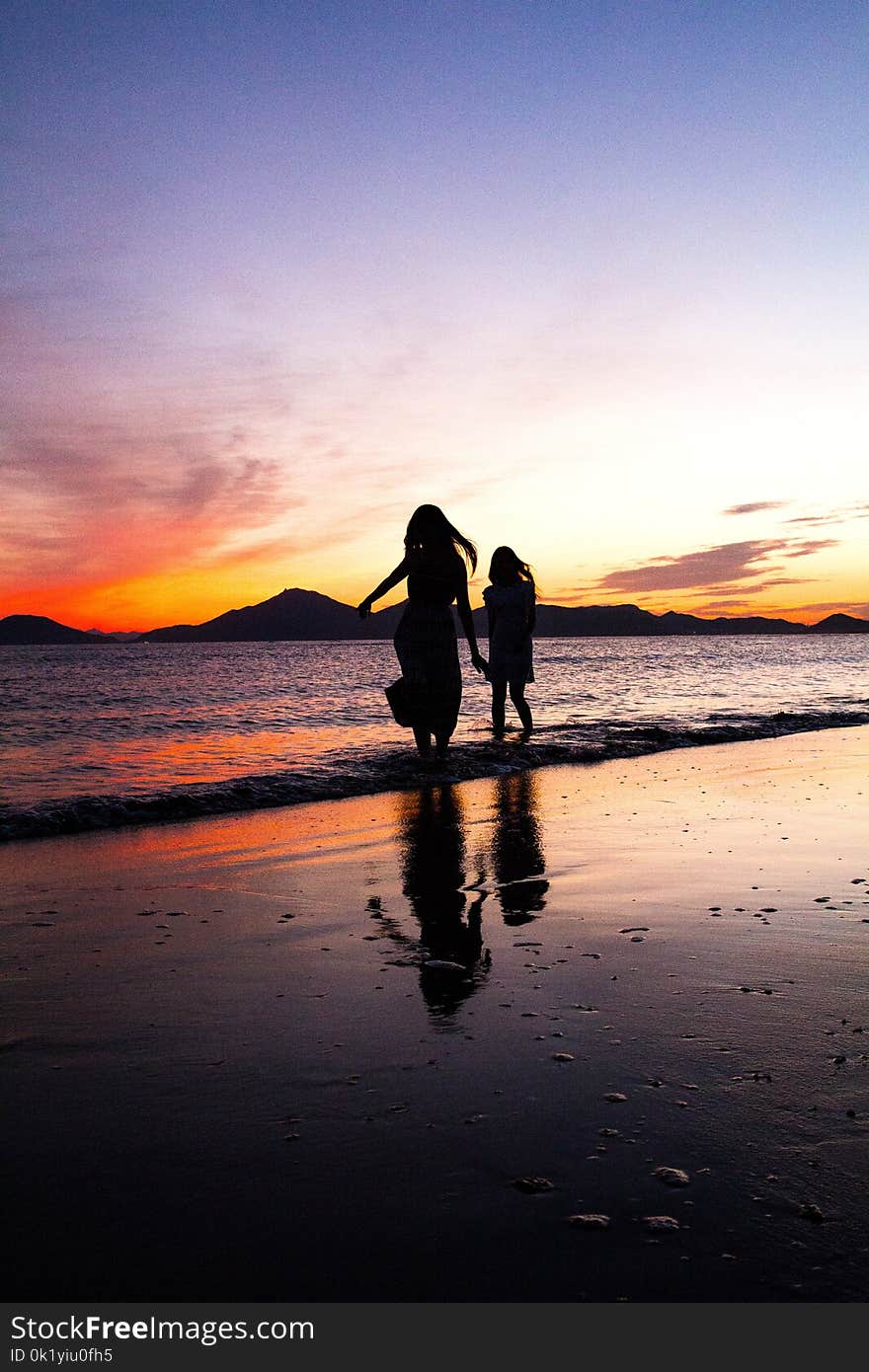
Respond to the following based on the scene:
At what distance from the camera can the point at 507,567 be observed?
520 inches

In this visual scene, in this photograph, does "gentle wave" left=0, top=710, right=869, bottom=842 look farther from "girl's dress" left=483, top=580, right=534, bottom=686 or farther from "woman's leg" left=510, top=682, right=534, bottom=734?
"girl's dress" left=483, top=580, right=534, bottom=686

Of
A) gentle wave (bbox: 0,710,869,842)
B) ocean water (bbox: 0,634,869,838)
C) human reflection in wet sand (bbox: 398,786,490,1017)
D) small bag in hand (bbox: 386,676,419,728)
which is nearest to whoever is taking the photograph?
human reflection in wet sand (bbox: 398,786,490,1017)

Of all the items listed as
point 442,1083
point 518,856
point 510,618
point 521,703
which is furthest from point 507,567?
point 442,1083

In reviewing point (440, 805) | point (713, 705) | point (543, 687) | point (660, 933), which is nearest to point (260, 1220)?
point (660, 933)

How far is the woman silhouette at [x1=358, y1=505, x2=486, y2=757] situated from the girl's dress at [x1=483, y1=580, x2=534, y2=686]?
3100 millimetres

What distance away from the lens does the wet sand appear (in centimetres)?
166

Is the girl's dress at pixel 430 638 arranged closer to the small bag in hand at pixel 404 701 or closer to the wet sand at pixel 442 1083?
the small bag in hand at pixel 404 701

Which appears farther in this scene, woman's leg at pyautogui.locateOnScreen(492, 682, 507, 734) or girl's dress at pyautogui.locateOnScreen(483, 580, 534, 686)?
woman's leg at pyautogui.locateOnScreen(492, 682, 507, 734)

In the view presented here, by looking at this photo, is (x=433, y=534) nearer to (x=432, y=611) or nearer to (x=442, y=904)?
(x=432, y=611)

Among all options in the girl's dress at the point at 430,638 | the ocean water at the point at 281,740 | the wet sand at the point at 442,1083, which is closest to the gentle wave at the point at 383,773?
the ocean water at the point at 281,740

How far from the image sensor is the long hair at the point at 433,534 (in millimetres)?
9094

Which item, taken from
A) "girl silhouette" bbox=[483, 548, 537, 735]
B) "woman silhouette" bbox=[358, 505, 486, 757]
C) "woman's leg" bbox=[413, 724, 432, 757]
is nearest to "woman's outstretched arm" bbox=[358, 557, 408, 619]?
"woman silhouette" bbox=[358, 505, 486, 757]

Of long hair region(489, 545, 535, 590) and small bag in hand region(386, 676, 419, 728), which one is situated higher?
long hair region(489, 545, 535, 590)

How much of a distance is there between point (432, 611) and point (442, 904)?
17.6 feet
